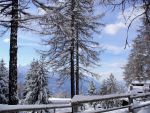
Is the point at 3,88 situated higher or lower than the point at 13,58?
lower

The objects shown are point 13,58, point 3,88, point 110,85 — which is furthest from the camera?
point 110,85

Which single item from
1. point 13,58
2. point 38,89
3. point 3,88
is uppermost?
point 13,58

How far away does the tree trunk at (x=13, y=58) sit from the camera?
18.6 m

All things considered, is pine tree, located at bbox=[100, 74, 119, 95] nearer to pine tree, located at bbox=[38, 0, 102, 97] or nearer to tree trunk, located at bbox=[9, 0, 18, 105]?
pine tree, located at bbox=[38, 0, 102, 97]

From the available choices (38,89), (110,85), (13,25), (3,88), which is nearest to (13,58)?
(13,25)

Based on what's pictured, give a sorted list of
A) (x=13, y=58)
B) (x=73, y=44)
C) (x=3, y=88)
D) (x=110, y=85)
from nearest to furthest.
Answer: (x=13, y=58), (x=73, y=44), (x=3, y=88), (x=110, y=85)

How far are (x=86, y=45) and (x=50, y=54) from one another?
11.3ft

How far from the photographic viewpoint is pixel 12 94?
18625 millimetres

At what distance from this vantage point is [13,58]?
18906 millimetres

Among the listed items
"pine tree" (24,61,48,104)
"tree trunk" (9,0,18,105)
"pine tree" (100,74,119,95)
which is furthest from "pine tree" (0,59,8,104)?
"pine tree" (100,74,119,95)

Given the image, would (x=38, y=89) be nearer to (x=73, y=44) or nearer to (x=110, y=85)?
(x=73, y=44)

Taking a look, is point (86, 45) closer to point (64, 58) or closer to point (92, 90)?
point (64, 58)

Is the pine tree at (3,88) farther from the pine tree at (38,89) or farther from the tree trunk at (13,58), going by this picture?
the tree trunk at (13,58)

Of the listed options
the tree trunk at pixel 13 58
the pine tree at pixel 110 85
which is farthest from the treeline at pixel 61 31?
the pine tree at pixel 110 85
